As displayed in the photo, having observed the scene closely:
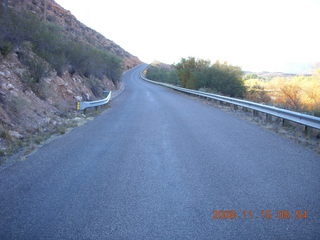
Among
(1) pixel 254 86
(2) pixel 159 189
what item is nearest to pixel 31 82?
(2) pixel 159 189

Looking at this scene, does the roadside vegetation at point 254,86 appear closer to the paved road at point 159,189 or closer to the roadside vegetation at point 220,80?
the roadside vegetation at point 220,80

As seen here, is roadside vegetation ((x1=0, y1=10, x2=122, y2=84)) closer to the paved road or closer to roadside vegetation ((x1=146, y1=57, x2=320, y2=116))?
the paved road

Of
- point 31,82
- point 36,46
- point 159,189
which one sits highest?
point 36,46

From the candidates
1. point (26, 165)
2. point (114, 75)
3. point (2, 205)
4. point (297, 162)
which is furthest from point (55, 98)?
point (114, 75)

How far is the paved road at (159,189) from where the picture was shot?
3092 millimetres

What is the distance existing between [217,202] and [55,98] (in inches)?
415

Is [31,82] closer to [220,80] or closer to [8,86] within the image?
[8,86]

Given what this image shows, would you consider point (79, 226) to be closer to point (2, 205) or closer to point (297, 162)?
point (2, 205)
